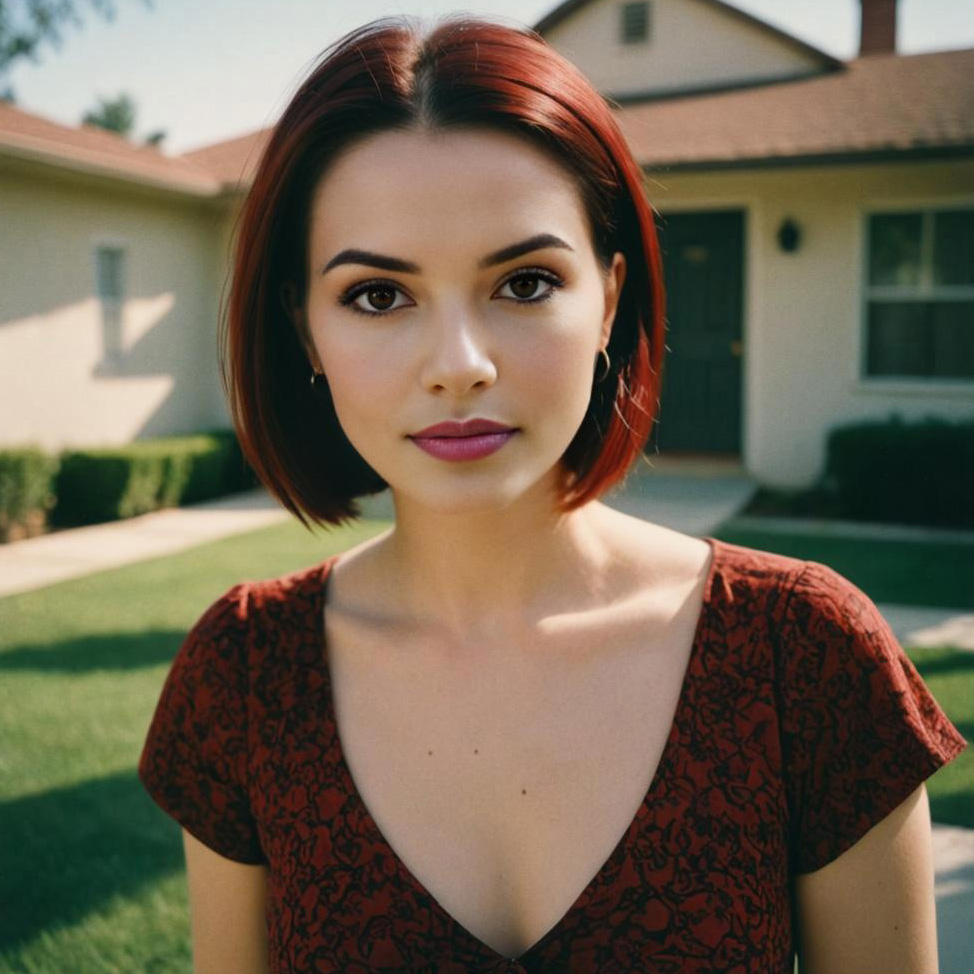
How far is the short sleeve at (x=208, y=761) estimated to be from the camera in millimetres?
1485

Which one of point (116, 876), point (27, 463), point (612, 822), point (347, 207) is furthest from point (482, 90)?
point (27, 463)

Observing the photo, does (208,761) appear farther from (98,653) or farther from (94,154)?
(94,154)

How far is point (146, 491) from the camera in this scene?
34.8 feet

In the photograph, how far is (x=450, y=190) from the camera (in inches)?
49.6

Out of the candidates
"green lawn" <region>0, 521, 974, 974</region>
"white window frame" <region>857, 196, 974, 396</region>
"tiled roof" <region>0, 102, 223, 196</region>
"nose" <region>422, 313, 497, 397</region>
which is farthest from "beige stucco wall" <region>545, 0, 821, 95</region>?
"nose" <region>422, 313, 497, 397</region>

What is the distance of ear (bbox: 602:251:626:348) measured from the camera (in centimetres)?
150

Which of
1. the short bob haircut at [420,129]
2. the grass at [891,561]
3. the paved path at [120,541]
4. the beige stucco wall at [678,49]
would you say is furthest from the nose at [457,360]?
the beige stucco wall at [678,49]

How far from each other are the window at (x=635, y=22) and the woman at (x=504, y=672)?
14.0 metres

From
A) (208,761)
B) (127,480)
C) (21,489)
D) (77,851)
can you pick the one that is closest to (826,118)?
(127,480)

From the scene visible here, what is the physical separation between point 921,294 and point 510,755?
1062 cm

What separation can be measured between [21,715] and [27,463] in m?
5.31

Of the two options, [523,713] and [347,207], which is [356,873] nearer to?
[523,713]

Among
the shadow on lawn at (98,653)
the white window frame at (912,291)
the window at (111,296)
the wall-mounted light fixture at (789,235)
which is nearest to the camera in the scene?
the shadow on lawn at (98,653)

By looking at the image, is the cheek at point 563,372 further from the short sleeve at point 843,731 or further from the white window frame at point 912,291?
the white window frame at point 912,291
